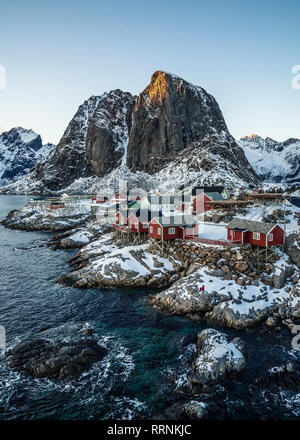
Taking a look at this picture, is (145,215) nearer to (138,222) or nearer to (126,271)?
(138,222)

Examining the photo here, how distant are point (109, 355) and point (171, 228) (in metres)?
25.3

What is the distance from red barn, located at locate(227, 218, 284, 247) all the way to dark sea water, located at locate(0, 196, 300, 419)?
605 inches

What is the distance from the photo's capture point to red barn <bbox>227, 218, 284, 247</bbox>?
37844mm

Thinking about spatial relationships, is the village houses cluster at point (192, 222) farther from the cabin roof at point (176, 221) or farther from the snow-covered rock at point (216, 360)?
the snow-covered rock at point (216, 360)

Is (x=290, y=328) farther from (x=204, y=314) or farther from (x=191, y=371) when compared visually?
(x=191, y=371)

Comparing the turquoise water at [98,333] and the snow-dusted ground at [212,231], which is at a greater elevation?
the snow-dusted ground at [212,231]

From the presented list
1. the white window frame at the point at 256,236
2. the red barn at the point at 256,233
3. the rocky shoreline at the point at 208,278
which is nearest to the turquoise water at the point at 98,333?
the rocky shoreline at the point at 208,278

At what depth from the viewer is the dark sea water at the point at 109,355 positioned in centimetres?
1811

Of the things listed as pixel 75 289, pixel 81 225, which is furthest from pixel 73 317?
pixel 81 225

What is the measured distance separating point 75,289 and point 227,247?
23.0m

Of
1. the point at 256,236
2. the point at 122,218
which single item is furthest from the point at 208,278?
the point at 122,218

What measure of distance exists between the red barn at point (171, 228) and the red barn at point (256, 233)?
23.4ft

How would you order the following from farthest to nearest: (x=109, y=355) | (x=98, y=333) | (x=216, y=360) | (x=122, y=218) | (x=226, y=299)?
(x=122, y=218) < (x=226, y=299) < (x=98, y=333) < (x=109, y=355) < (x=216, y=360)

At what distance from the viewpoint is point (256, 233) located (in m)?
39.0
